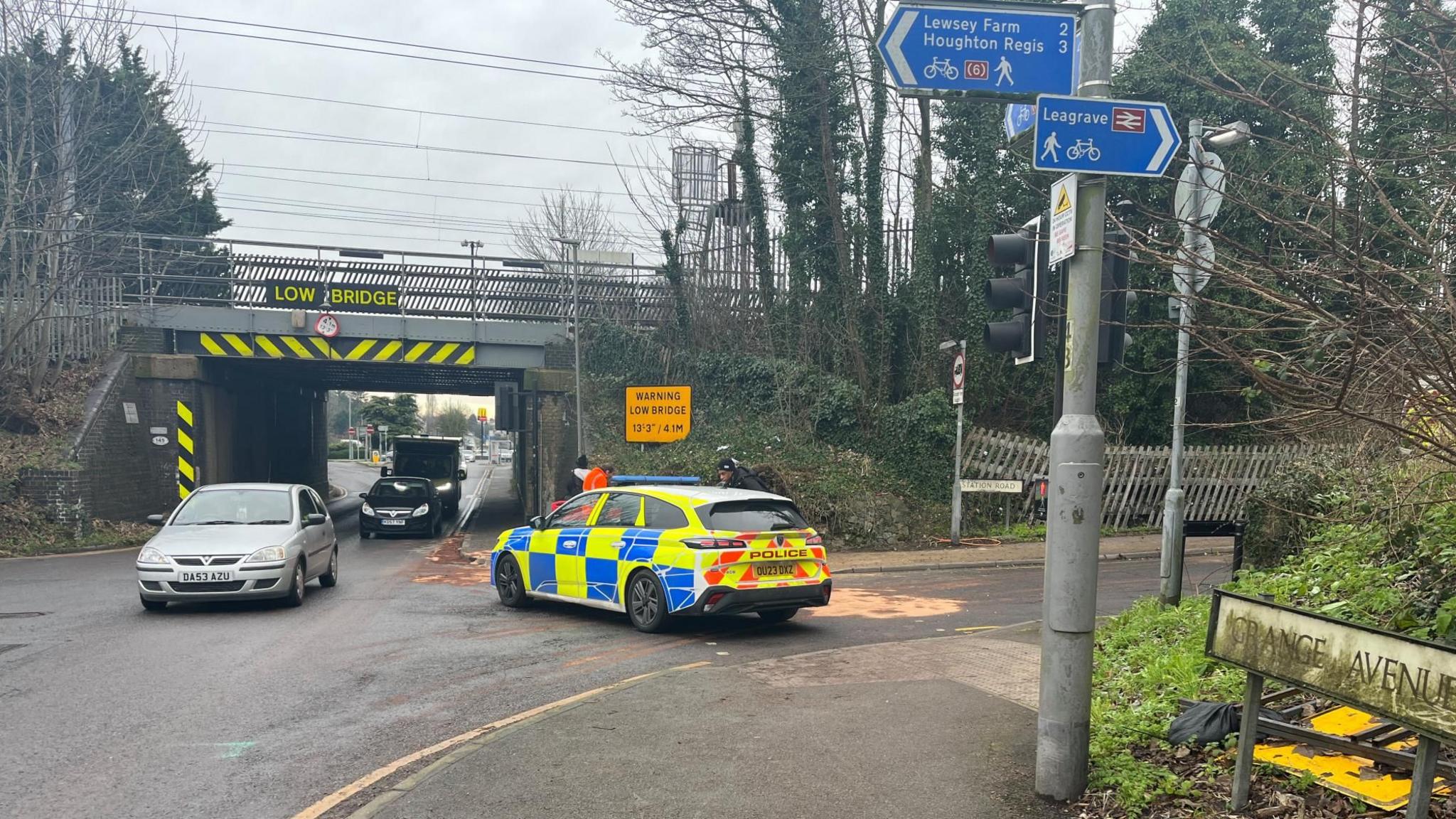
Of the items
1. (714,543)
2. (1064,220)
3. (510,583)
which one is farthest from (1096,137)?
(510,583)

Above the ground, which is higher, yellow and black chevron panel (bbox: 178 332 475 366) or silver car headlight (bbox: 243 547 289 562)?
yellow and black chevron panel (bbox: 178 332 475 366)

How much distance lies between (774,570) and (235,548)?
19.8 feet

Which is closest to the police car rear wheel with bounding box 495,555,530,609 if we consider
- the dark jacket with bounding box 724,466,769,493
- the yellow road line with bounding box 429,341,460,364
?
the dark jacket with bounding box 724,466,769,493

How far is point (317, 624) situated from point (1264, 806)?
9.34 m

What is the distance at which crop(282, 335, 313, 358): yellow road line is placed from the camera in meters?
24.2

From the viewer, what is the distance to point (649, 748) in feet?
20.8

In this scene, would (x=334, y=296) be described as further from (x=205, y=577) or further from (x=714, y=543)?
(x=714, y=543)

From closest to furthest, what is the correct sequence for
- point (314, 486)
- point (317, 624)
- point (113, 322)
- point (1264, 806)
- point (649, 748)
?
point (1264, 806), point (649, 748), point (317, 624), point (113, 322), point (314, 486)

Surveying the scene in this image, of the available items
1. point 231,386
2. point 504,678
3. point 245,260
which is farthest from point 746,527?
point 231,386

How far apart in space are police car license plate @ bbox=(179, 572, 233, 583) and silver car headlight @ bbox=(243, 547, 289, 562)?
0.26 meters

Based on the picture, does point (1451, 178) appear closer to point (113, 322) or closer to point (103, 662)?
point (103, 662)

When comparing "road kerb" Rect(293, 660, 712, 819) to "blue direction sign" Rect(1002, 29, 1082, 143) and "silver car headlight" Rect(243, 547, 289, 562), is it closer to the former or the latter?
"blue direction sign" Rect(1002, 29, 1082, 143)

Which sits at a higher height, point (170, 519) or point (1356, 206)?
point (1356, 206)

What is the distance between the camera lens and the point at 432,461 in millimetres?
30781
